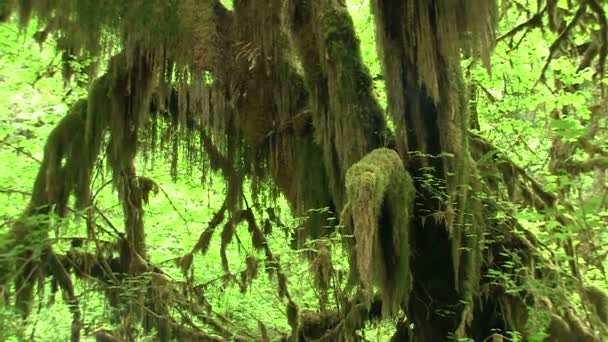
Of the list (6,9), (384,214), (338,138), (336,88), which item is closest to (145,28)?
(6,9)

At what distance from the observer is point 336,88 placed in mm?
5637

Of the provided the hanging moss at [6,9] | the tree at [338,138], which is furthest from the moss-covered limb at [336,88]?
the hanging moss at [6,9]

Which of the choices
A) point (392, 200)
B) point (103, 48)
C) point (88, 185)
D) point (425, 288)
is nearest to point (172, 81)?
point (103, 48)

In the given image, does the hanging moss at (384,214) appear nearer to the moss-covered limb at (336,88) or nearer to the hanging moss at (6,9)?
the moss-covered limb at (336,88)

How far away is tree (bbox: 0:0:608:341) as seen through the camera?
17.2ft

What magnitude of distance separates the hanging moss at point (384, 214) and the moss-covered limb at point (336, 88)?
1.59 feet

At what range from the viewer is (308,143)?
6172 millimetres

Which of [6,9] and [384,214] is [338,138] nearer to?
[384,214]

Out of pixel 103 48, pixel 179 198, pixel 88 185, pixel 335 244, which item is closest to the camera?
pixel 335 244

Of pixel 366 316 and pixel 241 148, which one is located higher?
pixel 241 148

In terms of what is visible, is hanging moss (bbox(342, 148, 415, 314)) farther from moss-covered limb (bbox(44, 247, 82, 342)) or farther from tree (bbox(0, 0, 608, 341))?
moss-covered limb (bbox(44, 247, 82, 342))

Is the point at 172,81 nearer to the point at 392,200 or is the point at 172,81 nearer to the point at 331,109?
the point at 331,109

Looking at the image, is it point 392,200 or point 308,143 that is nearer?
point 392,200

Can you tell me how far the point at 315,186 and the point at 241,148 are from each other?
113 centimetres
